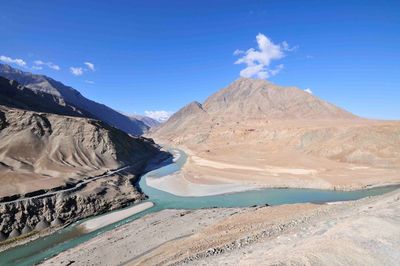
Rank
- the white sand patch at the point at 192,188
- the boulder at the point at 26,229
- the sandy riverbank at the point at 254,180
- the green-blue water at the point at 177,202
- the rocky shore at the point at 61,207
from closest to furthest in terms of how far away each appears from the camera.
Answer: the green-blue water at the point at 177,202
the boulder at the point at 26,229
the rocky shore at the point at 61,207
the sandy riverbank at the point at 254,180
the white sand patch at the point at 192,188

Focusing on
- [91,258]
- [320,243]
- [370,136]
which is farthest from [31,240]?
[370,136]

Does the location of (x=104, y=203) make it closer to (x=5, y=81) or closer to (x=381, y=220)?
(x=381, y=220)

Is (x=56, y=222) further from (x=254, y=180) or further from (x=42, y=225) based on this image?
(x=254, y=180)

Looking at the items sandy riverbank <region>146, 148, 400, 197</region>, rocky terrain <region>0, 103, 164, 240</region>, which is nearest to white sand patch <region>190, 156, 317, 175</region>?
sandy riverbank <region>146, 148, 400, 197</region>

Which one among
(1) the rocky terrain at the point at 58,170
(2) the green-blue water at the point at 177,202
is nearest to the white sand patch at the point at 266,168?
(2) the green-blue water at the point at 177,202

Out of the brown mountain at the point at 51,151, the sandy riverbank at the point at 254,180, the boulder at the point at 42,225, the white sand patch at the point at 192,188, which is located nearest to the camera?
the boulder at the point at 42,225

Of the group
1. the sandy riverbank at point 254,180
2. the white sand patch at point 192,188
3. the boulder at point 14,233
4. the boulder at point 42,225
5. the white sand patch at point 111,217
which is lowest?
the boulder at point 14,233

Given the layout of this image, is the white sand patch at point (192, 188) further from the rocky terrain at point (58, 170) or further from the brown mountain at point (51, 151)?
the brown mountain at point (51, 151)
